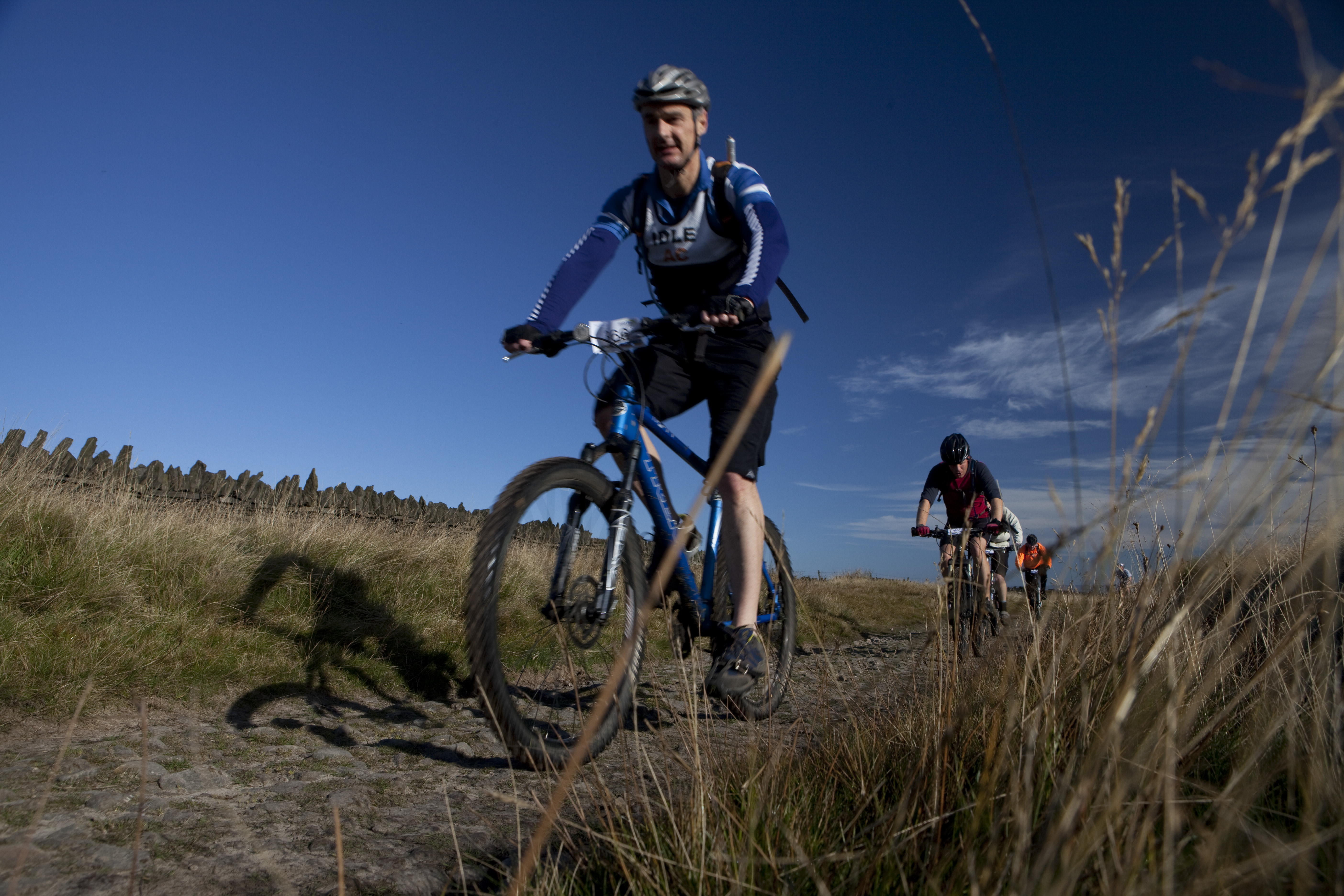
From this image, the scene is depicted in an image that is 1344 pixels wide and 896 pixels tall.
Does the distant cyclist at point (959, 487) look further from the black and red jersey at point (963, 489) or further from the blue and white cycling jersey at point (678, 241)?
the blue and white cycling jersey at point (678, 241)

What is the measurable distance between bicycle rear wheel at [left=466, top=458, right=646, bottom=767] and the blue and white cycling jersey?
789 mm

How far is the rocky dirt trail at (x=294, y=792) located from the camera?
1406mm

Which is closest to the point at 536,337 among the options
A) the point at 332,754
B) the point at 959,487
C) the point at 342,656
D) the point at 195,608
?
the point at 332,754

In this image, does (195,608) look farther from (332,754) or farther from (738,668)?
(738,668)

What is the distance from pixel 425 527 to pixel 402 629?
25.2 ft

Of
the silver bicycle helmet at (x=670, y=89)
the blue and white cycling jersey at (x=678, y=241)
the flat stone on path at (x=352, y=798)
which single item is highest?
the silver bicycle helmet at (x=670, y=89)

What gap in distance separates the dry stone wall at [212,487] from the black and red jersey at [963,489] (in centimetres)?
573

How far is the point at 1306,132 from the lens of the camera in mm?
859

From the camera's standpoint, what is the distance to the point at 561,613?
8.36 ft

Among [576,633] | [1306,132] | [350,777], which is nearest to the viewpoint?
[1306,132]

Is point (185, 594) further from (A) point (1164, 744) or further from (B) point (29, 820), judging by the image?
(A) point (1164, 744)

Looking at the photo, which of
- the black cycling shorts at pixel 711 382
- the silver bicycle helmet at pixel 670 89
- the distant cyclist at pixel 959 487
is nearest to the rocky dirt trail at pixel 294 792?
the black cycling shorts at pixel 711 382

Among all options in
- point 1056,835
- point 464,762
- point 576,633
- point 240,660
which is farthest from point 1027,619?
point 240,660

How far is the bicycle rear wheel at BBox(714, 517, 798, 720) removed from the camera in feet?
10.4
